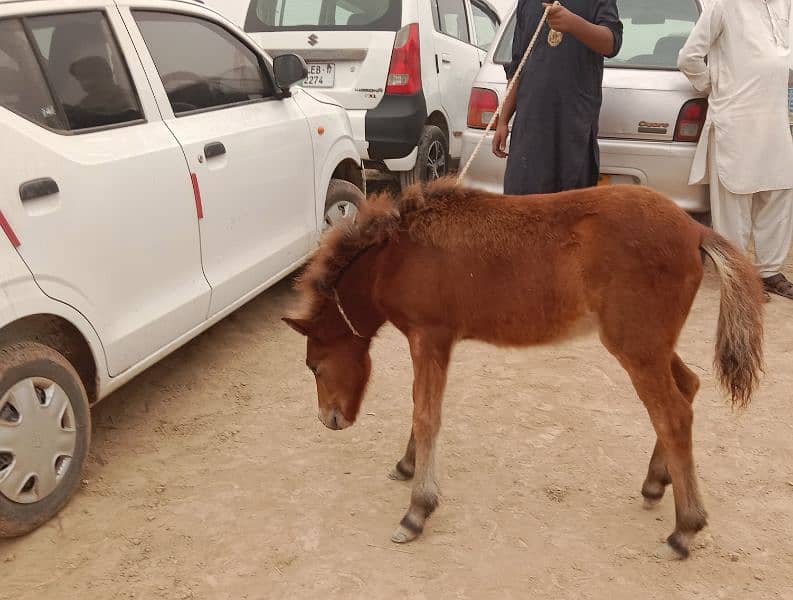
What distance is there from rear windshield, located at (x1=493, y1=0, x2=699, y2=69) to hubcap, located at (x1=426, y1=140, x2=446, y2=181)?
1.15 meters

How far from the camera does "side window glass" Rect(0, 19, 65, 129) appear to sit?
2711 mm

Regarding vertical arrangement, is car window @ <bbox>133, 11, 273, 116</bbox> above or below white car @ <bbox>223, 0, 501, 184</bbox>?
above

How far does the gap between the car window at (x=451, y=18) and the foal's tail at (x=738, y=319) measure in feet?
Answer: 16.6

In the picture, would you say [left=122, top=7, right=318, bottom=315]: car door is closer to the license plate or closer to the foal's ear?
the foal's ear

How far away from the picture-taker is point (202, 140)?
357 centimetres

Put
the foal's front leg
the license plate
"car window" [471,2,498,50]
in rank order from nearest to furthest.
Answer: the foal's front leg < the license plate < "car window" [471,2,498,50]

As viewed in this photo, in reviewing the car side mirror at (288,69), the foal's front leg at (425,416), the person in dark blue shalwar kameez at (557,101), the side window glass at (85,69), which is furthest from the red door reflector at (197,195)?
the person in dark blue shalwar kameez at (557,101)

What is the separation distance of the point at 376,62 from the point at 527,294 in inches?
162

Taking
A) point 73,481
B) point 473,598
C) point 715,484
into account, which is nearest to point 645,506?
point 715,484

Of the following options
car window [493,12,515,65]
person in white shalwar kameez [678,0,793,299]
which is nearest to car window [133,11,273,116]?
car window [493,12,515,65]

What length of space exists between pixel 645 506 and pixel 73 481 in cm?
229

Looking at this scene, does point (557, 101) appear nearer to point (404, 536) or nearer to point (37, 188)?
point (404, 536)

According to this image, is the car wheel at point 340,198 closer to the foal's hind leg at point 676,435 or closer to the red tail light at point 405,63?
the red tail light at point 405,63

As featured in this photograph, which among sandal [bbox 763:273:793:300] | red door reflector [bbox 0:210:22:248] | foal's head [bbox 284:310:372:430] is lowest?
sandal [bbox 763:273:793:300]
